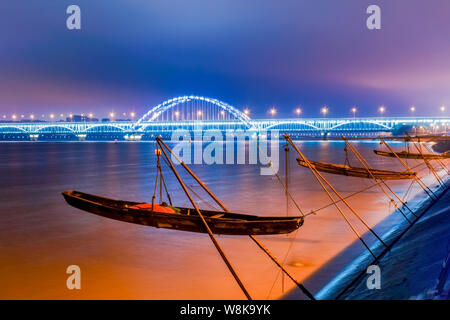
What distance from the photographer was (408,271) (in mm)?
5895

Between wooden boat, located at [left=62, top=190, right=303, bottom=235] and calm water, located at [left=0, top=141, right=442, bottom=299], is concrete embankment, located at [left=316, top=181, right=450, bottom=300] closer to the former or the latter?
calm water, located at [left=0, top=141, right=442, bottom=299]

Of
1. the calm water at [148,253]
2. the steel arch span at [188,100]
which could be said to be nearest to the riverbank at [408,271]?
the calm water at [148,253]

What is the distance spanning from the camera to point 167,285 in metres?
6.78

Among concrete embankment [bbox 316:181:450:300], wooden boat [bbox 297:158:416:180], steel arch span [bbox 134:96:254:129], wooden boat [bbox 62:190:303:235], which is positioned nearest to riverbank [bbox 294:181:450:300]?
concrete embankment [bbox 316:181:450:300]

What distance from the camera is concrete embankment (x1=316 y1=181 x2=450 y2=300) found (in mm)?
5035

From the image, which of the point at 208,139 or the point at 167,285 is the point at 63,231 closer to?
the point at 167,285

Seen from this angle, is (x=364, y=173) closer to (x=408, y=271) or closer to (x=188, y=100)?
(x=408, y=271)

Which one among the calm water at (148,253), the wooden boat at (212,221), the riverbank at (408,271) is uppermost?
the wooden boat at (212,221)

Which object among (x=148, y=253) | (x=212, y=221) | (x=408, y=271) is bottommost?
(x=148, y=253)

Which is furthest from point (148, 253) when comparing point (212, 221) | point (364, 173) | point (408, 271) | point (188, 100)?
point (188, 100)

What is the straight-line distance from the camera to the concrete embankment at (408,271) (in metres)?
5.04

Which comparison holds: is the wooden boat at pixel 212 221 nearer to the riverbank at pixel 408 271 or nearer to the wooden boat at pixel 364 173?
the riverbank at pixel 408 271
